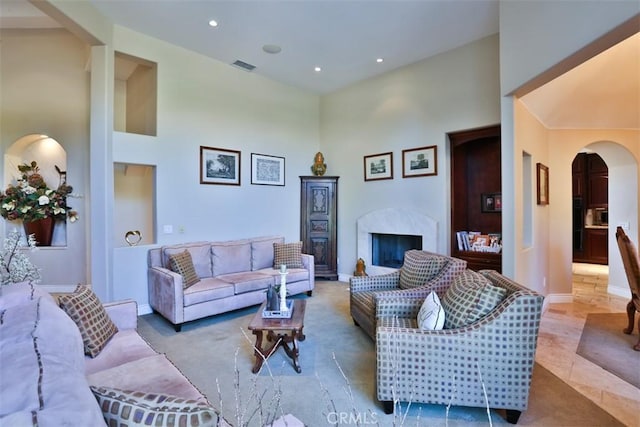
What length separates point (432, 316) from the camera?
2146 mm

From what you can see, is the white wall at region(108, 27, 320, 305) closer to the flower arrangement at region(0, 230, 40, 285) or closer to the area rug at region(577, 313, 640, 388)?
the flower arrangement at region(0, 230, 40, 285)

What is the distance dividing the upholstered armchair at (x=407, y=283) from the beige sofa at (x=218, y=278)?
138cm

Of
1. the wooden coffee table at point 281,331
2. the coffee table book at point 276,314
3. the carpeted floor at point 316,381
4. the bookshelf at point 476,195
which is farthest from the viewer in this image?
the bookshelf at point 476,195

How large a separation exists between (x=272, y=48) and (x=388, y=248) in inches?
149

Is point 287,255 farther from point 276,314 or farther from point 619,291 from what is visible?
point 619,291

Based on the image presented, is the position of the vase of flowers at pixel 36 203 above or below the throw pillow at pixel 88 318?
above

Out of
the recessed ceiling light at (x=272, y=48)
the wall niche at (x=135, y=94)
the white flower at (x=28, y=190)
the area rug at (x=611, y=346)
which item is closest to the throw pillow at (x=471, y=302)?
the area rug at (x=611, y=346)

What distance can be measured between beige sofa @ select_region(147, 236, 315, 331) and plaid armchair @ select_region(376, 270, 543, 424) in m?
2.38

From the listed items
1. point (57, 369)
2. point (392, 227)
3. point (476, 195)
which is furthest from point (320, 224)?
point (57, 369)

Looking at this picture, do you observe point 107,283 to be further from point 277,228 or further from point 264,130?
point 264,130

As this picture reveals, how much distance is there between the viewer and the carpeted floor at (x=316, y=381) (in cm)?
204

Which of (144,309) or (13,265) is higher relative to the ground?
(13,265)

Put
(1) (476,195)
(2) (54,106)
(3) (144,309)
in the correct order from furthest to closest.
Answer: (1) (476,195), (2) (54,106), (3) (144,309)

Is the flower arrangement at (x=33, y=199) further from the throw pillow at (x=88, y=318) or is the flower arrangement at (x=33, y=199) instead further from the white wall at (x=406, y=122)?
the white wall at (x=406, y=122)
